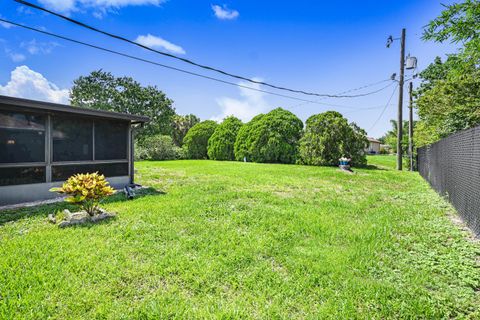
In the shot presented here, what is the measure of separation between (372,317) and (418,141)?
52.9ft

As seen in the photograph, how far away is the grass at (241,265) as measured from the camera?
2152 millimetres

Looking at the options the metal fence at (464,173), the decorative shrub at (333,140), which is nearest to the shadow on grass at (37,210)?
the metal fence at (464,173)

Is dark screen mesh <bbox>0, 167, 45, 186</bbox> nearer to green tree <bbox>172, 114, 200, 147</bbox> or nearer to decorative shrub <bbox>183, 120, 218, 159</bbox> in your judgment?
decorative shrub <bbox>183, 120, 218, 159</bbox>

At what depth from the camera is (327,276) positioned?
2648mm

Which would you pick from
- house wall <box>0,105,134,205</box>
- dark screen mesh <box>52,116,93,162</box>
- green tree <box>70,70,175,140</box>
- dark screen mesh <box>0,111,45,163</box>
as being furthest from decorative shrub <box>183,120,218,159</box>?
dark screen mesh <box>0,111,45,163</box>

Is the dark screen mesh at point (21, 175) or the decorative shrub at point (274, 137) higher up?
the decorative shrub at point (274, 137)

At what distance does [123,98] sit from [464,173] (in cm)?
2956

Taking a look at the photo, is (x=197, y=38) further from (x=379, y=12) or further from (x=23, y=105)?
(x=379, y=12)

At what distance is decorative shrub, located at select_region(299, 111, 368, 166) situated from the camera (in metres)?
14.9

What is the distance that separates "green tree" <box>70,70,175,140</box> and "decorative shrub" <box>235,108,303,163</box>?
1358cm

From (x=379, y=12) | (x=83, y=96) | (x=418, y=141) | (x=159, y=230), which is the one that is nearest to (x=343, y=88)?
(x=379, y=12)

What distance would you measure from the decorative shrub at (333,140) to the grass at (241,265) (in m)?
10.1

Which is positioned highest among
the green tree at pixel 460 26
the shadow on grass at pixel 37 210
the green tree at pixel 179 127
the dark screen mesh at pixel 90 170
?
the green tree at pixel 179 127

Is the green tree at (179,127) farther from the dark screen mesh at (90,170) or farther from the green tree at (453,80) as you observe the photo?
the green tree at (453,80)
